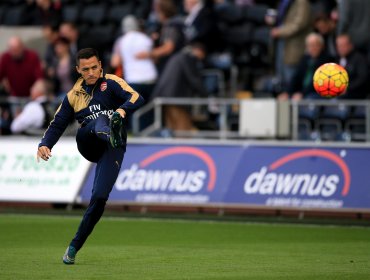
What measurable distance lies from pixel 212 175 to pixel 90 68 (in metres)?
7.56

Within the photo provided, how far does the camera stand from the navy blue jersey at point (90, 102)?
1220 centimetres

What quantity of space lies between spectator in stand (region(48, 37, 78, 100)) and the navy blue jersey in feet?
34.7

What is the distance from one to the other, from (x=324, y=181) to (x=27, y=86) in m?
7.95

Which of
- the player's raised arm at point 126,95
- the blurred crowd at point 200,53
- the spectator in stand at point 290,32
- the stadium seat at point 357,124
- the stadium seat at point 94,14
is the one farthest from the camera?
the stadium seat at point 94,14

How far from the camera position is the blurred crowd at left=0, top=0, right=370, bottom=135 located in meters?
20.9

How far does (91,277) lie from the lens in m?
10.8

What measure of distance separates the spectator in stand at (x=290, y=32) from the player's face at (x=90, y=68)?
9.63 meters

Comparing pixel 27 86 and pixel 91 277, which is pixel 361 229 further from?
pixel 27 86

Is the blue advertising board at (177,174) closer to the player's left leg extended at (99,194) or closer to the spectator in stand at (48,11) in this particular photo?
the spectator in stand at (48,11)

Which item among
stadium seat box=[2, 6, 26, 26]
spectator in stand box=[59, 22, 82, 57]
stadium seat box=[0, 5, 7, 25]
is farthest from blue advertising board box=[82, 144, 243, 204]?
stadium seat box=[0, 5, 7, 25]

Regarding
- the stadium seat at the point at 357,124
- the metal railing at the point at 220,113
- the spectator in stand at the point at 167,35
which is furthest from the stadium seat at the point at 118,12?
the stadium seat at the point at 357,124

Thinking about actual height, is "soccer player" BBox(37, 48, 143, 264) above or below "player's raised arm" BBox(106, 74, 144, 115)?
below

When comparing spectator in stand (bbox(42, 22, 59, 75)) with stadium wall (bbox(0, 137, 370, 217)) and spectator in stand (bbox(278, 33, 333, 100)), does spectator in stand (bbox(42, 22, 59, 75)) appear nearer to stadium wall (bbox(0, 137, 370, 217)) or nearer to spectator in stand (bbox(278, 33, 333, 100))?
stadium wall (bbox(0, 137, 370, 217))

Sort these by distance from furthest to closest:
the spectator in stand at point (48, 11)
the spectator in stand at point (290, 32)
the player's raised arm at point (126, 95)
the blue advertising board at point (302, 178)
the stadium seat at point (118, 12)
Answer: the stadium seat at point (118, 12)
the spectator in stand at point (48, 11)
the spectator in stand at point (290, 32)
the blue advertising board at point (302, 178)
the player's raised arm at point (126, 95)
